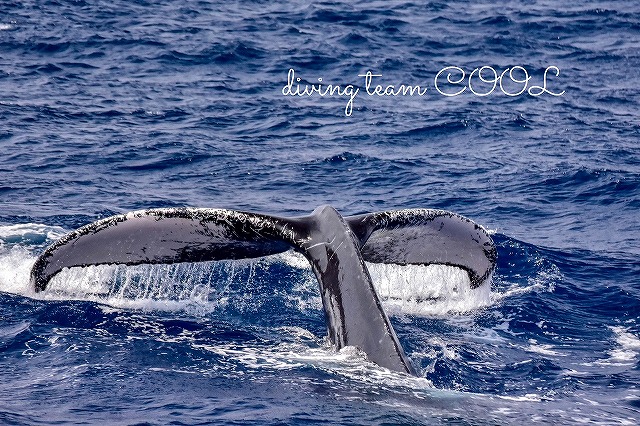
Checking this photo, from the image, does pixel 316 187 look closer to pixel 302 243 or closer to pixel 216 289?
pixel 216 289

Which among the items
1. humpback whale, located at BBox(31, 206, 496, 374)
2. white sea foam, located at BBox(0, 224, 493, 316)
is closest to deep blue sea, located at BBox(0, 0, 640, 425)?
white sea foam, located at BBox(0, 224, 493, 316)

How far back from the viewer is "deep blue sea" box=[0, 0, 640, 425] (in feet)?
30.0

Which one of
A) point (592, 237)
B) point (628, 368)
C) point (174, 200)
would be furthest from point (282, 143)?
point (628, 368)

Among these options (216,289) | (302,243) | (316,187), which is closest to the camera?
(302,243)

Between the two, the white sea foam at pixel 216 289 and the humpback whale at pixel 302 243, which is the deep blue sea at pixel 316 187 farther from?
the humpback whale at pixel 302 243

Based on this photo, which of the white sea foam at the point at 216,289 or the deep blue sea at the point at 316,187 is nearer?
the deep blue sea at the point at 316,187

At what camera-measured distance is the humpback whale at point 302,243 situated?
9.23 meters

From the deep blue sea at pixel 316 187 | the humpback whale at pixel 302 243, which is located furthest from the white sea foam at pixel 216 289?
the humpback whale at pixel 302 243

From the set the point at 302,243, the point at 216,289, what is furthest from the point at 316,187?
the point at 302,243

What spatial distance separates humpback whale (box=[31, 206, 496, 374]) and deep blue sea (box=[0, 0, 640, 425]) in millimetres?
369

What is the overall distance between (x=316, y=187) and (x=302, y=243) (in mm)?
8376

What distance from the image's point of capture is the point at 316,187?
17984 millimetres

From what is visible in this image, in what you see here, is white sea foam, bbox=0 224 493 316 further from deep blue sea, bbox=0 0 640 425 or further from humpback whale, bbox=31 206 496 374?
humpback whale, bbox=31 206 496 374

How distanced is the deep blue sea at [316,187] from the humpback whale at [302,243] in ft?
1.21
